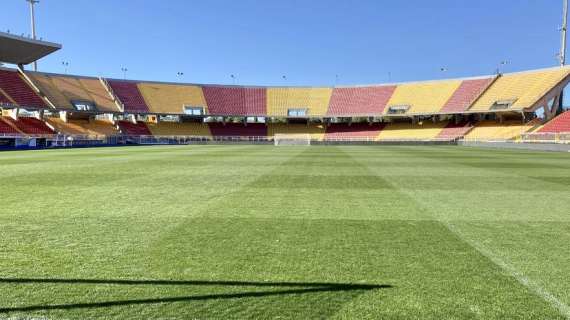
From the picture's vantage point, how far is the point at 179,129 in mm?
62344

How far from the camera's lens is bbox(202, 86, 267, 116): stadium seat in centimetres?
6544

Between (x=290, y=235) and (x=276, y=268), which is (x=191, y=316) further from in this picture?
(x=290, y=235)

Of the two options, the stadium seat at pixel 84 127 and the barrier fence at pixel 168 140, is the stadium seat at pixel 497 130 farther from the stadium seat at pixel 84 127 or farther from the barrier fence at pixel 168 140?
the stadium seat at pixel 84 127

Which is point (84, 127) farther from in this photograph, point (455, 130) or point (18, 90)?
point (455, 130)

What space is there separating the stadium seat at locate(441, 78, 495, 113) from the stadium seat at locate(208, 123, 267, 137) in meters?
29.3

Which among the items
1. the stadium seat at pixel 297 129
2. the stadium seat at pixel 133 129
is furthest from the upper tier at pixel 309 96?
the stadium seat at pixel 297 129

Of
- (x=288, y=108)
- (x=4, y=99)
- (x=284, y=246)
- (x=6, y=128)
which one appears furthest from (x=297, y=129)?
(x=284, y=246)

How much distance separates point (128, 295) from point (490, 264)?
3694 millimetres

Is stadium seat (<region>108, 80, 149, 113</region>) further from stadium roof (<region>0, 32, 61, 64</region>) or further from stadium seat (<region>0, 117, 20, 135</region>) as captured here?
stadium seat (<region>0, 117, 20, 135</region>)

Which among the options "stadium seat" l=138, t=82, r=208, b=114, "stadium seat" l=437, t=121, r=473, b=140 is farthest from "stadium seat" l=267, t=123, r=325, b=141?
"stadium seat" l=437, t=121, r=473, b=140

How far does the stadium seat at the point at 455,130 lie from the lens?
5205cm

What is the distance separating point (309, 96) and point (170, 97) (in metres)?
24.5

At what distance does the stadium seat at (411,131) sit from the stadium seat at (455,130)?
0.74 m

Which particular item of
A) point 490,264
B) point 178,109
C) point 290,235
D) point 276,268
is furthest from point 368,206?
point 178,109
